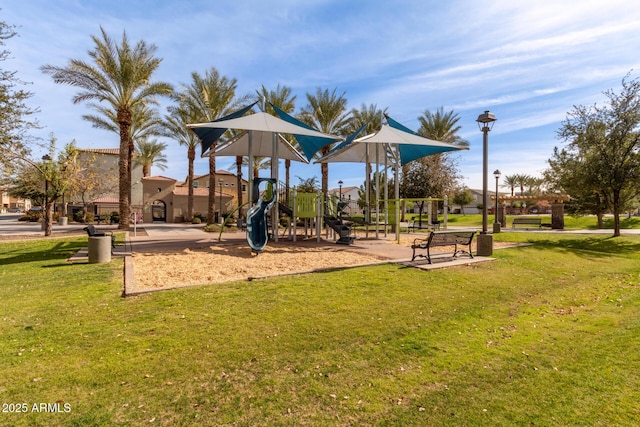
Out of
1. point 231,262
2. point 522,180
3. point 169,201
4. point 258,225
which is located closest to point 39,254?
point 231,262

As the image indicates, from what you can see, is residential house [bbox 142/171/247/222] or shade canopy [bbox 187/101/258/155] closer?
shade canopy [bbox 187/101/258/155]

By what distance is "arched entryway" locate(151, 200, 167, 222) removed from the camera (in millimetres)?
42688

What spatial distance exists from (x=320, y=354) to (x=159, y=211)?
4661cm

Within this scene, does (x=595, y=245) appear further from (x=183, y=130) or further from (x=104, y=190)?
(x=104, y=190)

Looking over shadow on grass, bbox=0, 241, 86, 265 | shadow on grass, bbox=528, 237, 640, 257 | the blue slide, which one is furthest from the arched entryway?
shadow on grass, bbox=528, 237, 640, 257

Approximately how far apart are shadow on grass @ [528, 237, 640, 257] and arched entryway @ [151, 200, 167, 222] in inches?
1573

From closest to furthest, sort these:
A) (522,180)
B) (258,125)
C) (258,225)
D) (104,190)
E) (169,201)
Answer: (258,225), (258,125), (169,201), (104,190), (522,180)

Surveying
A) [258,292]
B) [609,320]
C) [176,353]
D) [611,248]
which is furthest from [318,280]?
[611,248]

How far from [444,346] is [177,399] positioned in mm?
3048

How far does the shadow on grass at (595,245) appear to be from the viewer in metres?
13.4

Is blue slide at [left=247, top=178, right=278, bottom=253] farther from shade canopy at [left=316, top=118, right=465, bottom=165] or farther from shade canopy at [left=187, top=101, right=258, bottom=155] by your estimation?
shade canopy at [left=316, top=118, right=465, bottom=165]

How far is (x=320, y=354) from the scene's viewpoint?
391cm

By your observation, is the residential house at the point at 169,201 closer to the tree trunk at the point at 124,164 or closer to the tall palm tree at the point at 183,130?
the tall palm tree at the point at 183,130

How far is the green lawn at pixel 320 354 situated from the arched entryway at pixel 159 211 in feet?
125
